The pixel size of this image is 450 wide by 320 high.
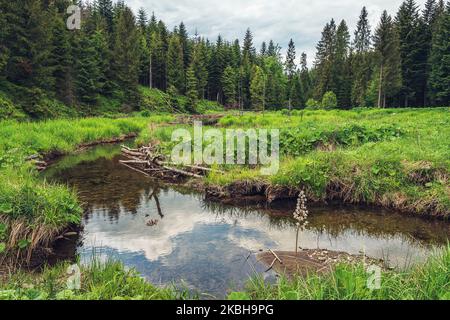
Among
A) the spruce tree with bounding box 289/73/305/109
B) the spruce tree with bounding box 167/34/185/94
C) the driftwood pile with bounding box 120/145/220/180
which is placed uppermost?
the spruce tree with bounding box 167/34/185/94

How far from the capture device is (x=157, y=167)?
15.1 meters

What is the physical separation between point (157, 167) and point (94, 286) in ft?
34.5

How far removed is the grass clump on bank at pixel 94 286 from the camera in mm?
4270

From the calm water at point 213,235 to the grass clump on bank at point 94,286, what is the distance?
0.94m

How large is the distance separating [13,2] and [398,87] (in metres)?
43.1

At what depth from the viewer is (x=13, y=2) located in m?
28.2

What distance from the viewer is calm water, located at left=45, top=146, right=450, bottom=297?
6.75 metres

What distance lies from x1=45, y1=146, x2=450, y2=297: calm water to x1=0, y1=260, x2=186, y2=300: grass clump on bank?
37.1 inches

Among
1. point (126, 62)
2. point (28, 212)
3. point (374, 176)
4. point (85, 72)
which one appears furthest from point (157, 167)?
point (126, 62)

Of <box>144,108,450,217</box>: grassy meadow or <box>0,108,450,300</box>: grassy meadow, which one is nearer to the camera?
<box>0,108,450,300</box>: grassy meadow

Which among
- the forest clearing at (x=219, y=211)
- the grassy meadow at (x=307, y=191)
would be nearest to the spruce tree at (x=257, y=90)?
the forest clearing at (x=219, y=211)

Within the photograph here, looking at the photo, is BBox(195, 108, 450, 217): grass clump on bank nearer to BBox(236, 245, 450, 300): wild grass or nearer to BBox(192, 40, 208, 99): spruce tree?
BBox(236, 245, 450, 300): wild grass

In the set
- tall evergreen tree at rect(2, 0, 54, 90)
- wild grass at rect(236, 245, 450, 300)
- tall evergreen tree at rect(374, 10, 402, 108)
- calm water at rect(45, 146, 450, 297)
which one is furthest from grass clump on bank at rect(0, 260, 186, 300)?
tall evergreen tree at rect(374, 10, 402, 108)
